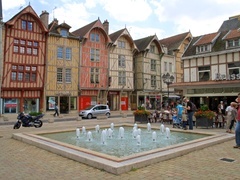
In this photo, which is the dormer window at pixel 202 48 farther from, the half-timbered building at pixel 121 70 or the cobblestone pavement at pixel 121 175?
the cobblestone pavement at pixel 121 175

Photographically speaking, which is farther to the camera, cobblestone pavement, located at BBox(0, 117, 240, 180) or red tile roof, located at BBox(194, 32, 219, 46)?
red tile roof, located at BBox(194, 32, 219, 46)

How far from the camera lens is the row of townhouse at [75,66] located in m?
26.2

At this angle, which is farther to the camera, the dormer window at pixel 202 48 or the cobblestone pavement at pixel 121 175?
the dormer window at pixel 202 48

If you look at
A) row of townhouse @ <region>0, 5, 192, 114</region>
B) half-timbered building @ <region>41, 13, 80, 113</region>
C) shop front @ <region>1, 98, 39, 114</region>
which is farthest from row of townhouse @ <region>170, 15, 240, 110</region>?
shop front @ <region>1, 98, 39, 114</region>

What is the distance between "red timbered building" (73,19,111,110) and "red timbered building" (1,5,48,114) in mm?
5075

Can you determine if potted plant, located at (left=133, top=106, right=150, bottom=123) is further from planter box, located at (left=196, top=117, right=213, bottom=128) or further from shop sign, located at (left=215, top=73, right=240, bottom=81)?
shop sign, located at (left=215, top=73, right=240, bottom=81)

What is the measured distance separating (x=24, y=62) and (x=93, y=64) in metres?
8.86

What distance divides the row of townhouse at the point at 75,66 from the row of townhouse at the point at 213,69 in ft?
21.2

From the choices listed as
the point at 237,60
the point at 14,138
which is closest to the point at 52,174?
the point at 14,138

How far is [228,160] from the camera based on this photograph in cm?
643

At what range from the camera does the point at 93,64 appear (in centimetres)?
3212

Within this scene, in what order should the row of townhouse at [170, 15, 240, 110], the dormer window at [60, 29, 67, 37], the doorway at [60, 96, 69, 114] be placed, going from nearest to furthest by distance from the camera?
the row of townhouse at [170, 15, 240, 110], the dormer window at [60, 29, 67, 37], the doorway at [60, 96, 69, 114]

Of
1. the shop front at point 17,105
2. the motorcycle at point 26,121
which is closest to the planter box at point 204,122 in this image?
the motorcycle at point 26,121

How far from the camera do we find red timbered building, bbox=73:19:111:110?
31.1 metres
